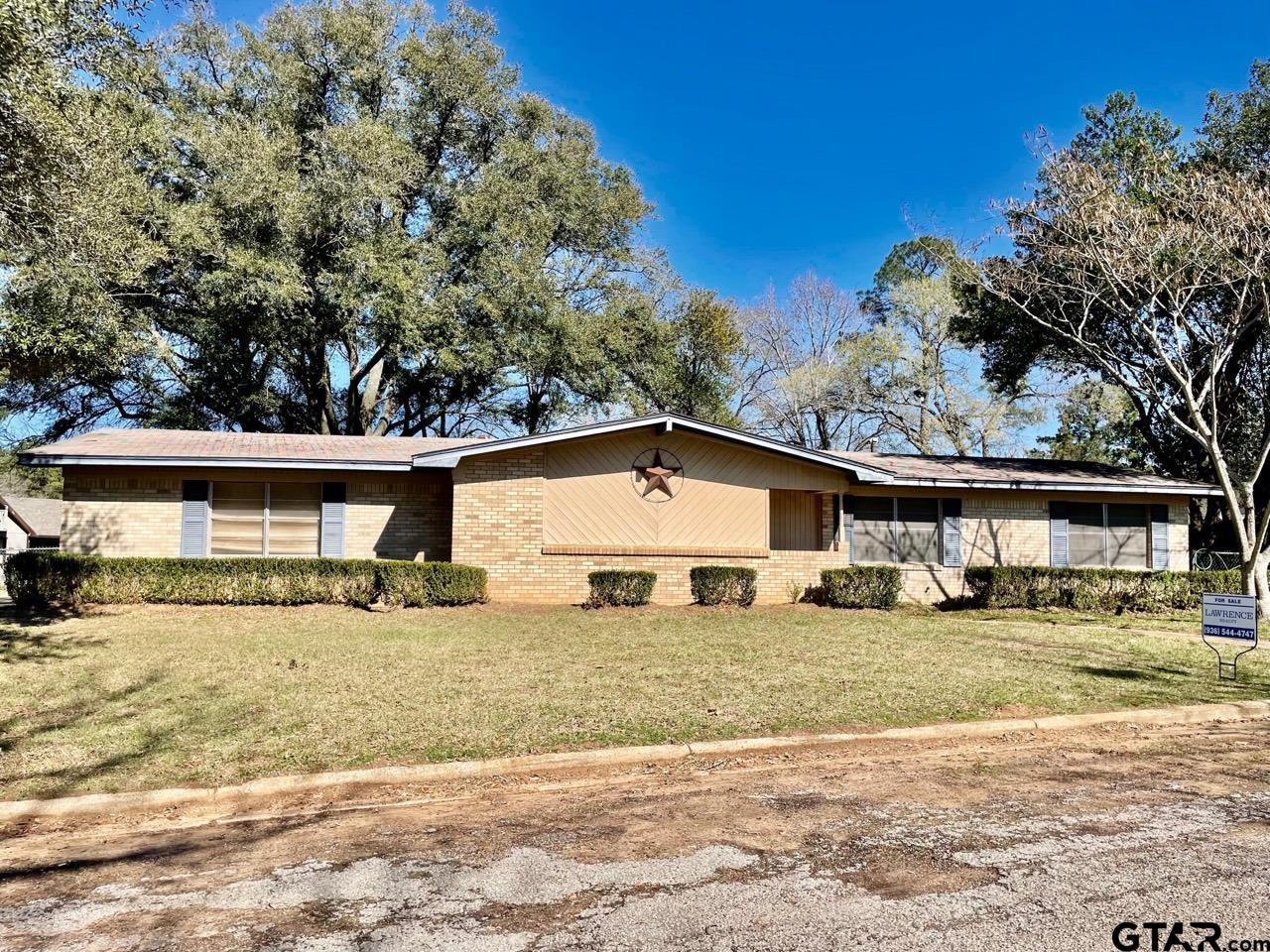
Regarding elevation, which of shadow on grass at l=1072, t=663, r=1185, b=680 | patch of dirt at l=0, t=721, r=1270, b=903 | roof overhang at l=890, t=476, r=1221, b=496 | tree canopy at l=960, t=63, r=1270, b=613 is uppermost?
tree canopy at l=960, t=63, r=1270, b=613

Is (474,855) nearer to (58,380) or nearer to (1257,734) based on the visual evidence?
(1257,734)

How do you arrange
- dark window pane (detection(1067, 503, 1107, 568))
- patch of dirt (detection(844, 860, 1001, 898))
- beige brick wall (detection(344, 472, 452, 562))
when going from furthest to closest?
dark window pane (detection(1067, 503, 1107, 568)), beige brick wall (detection(344, 472, 452, 562)), patch of dirt (detection(844, 860, 1001, 898))

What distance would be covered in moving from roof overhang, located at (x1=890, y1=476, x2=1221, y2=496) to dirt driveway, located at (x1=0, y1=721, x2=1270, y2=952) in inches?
481

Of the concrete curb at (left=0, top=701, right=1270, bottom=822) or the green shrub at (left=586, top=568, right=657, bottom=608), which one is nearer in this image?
the concrete curb at (left=0, top=701, right=1270, bottom=822)

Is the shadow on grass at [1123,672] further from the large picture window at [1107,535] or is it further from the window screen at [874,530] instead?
the large picture window at [1107,535]

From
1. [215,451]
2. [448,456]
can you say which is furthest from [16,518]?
[448,456]

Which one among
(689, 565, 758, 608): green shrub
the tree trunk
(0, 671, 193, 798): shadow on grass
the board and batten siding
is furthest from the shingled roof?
(0, 671, 193, 798): shadow on grass

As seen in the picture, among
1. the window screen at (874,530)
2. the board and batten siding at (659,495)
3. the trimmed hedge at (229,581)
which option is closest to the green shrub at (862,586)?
the board and batten siding at (659,495)

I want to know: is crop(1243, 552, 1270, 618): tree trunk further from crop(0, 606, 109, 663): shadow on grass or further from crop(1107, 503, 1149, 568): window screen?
crop(0, 606, 109, 663): shadow on grass

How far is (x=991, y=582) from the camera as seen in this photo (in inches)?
659

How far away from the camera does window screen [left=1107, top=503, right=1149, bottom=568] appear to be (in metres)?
19.5

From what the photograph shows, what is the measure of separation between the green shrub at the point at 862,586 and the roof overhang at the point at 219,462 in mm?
8897

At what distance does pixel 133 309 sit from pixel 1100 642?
2499cm

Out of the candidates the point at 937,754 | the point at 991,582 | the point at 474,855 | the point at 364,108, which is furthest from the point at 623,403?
the point at 474,855
